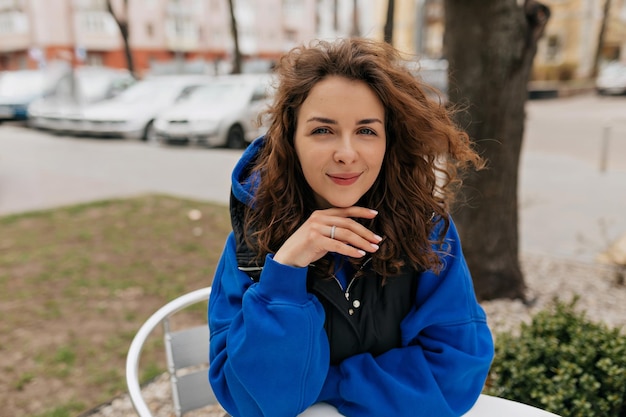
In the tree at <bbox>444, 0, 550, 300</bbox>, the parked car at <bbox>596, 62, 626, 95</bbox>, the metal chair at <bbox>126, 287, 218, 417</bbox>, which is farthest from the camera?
the parked car at <bbox>596, 62, 626, 95</bbox>

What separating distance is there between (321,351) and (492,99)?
2.53m

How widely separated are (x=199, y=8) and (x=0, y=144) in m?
37.4

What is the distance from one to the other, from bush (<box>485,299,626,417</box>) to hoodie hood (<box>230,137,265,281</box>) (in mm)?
1342

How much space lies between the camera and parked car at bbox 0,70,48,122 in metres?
15.3

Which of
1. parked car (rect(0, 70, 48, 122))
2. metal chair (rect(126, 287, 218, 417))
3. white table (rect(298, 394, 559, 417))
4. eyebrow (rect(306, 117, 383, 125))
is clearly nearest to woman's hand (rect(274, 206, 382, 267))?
eyebrow (rect(306, 117, 383, 125))

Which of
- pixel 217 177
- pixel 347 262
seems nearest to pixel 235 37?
pixel 217 177

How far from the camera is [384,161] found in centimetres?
142

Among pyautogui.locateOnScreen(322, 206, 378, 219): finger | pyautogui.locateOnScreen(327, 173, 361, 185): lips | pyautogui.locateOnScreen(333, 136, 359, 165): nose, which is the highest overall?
pyautogui.locateOnScreen(333, 136, 359, 165): nose

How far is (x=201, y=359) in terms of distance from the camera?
199 centimetres

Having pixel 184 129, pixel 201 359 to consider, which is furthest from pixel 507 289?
pixel 184 129

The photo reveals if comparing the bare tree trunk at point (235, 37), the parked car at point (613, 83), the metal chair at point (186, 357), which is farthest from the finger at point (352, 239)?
the parked car at point (613, 83)

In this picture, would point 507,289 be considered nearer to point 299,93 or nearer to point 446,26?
point 446,26

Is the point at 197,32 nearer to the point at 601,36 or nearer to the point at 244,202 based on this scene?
the point at 601,36

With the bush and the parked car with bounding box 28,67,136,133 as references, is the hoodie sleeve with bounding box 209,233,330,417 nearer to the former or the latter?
the bush
